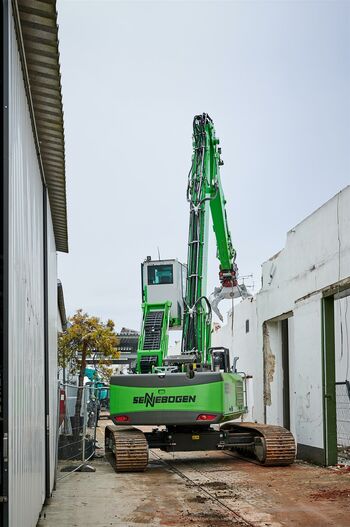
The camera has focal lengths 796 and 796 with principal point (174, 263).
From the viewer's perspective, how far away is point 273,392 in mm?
21672

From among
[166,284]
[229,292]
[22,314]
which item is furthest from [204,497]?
[229,292]

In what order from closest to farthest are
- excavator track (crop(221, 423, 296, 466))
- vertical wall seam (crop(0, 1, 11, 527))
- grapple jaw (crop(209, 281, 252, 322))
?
vertical wall seam (crop(0, 1, 11, 527)) → excavator track (crop(221, 423, 296, 466)) → grapple jaw (crop(209, 281, 252, 322))

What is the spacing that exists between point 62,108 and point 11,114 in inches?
121

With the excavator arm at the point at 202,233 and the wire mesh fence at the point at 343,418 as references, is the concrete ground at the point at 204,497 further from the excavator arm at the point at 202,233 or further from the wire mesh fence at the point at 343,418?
the excavator arm at the point at 202,233

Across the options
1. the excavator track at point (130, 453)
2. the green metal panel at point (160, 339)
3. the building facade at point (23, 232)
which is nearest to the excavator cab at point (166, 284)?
the green metal panel at point (160, 339)

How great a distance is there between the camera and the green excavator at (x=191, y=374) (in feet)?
54.1

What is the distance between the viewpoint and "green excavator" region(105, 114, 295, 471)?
16.5 m

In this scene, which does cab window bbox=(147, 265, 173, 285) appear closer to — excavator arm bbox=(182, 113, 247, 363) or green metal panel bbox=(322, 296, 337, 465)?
excavator arm bbox=(182, 113, 247, 363)

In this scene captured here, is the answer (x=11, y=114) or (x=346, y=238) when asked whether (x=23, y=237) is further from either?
(x=346, y=238)

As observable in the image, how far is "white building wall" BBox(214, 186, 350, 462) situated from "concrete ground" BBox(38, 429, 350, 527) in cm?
169

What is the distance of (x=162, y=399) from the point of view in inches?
650

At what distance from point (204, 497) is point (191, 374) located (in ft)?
14.9

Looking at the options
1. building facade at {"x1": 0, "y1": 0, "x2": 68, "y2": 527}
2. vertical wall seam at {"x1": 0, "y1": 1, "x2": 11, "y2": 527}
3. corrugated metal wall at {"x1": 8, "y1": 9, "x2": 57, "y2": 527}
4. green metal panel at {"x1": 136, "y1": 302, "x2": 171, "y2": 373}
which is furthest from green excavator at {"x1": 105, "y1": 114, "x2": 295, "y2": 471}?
vertical wall seam at {"x1": 0, "y1": 1, "x2": 11, "y2": 527}

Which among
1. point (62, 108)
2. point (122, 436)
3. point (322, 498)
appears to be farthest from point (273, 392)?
point (62, 108)
